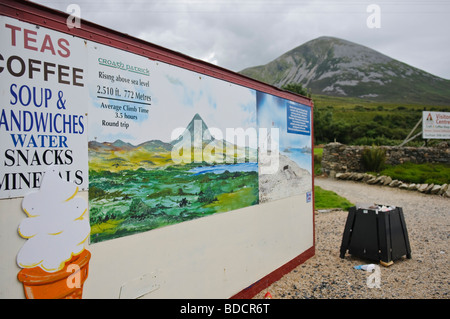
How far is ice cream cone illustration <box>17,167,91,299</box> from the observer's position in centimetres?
191

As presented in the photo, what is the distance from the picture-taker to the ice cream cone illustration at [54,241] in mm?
1913

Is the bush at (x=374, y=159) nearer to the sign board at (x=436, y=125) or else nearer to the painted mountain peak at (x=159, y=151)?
the sign board at (x=436, y=125)

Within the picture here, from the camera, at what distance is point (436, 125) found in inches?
757

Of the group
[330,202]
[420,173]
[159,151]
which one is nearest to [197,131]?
[159,151]

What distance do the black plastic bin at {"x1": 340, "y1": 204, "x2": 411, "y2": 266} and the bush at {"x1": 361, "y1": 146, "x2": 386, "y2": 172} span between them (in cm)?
1263

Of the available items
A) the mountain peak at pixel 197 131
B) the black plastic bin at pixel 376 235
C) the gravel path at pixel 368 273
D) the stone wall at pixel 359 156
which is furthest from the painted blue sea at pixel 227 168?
the stone wall at pixel 359 156

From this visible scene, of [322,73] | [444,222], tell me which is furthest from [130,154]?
[322,73]

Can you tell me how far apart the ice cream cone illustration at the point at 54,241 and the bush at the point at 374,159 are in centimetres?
1775

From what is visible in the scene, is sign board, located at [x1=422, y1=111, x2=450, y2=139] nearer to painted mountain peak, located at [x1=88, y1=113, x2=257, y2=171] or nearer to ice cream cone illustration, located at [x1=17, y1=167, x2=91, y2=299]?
painted mountain peak, located at [x1=88, y1=113, x2=257, y2=171]

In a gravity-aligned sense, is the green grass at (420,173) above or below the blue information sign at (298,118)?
below

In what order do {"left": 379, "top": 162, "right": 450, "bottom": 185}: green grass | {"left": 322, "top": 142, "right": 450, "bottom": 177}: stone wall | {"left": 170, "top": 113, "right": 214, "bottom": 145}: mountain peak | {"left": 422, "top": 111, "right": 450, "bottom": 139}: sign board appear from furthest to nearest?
1. {"left": 422, "top": 111, "right": 450, "bottom": 139}: sign board
2. {"left": 322, "top": 142, "right": 450, "bottom": 177}: stone wall
3. {"left": 379, "top": 162, "right": 450, "bottom": 185}: green grass
4. {"left": 170, "top": 113, "right": 214, "bottom": 145}: mountain peak

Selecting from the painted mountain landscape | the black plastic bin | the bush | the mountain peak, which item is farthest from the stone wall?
the mountain peak

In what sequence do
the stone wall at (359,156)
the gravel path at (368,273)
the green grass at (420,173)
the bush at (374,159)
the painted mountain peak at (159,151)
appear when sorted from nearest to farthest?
the painted mountain peak at (159,151)
the gravel path at (368,273)
the green grass at (420,173)
the bush at (374,159)
the stone wall at (359,156)

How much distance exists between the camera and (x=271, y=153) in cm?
445
